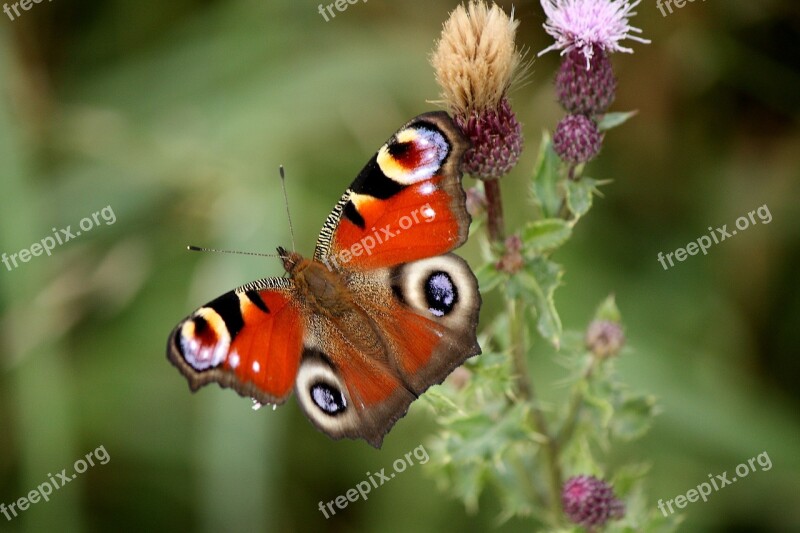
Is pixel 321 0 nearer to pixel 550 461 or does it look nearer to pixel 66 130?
pixel 66 130

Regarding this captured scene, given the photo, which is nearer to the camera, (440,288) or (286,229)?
(440,288)

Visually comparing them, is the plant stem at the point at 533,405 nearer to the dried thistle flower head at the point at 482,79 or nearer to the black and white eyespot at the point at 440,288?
the black and white eyespot at the point at 440,288

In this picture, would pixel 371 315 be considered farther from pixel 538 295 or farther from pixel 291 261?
pixel 538 295

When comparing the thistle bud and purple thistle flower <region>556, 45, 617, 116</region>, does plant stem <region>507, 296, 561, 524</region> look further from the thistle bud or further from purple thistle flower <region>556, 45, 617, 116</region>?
purple thistle flower <region>556, 45, 617, 116</region>

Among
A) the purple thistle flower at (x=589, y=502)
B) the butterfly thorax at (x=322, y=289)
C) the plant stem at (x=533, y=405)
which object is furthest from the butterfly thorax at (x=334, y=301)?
the purple thistle flower at (x=589, y=502)

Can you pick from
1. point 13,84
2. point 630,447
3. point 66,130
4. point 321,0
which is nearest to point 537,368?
point 630,447

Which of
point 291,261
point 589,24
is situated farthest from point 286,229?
point 589,24
